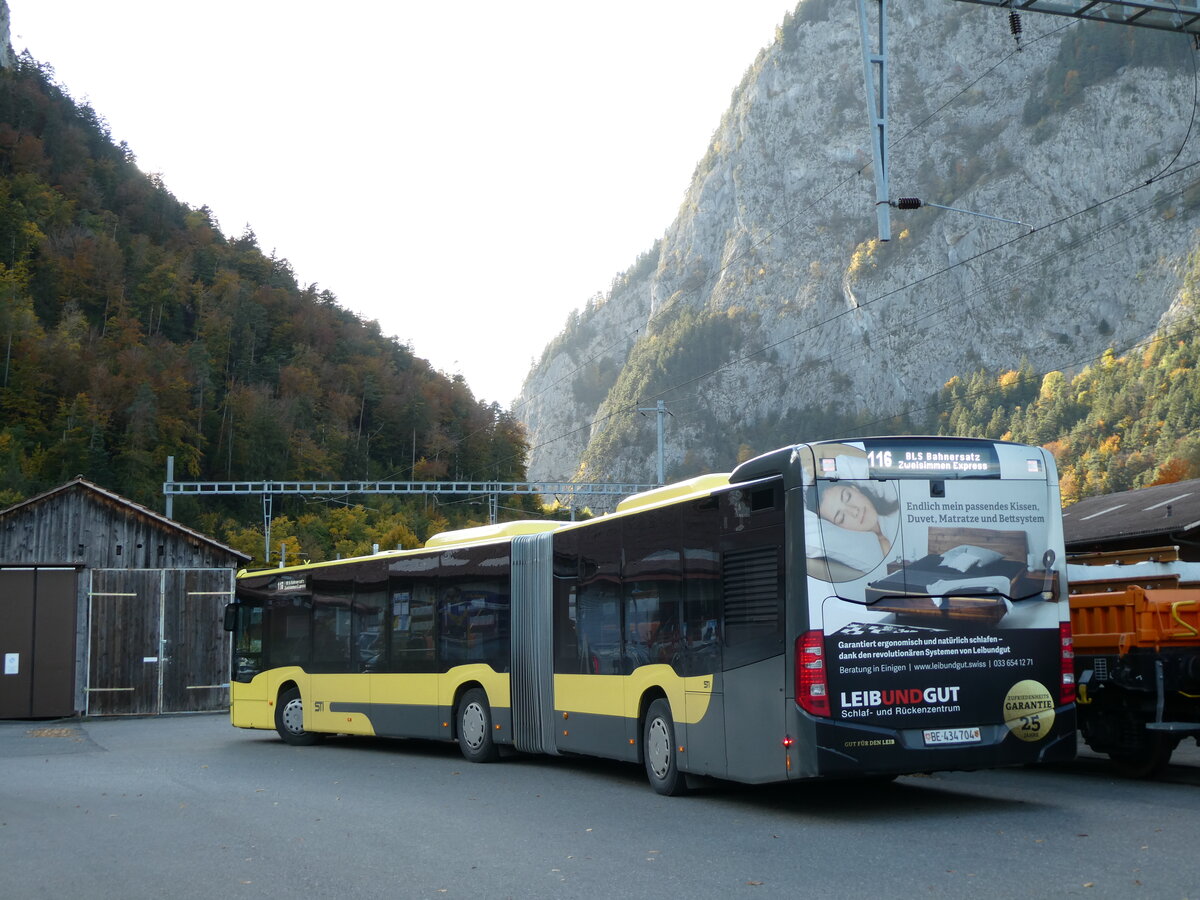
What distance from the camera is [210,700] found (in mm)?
33406

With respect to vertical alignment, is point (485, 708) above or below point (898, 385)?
below

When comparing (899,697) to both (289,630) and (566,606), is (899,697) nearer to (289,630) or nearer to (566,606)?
(566,606)

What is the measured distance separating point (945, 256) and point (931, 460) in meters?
161

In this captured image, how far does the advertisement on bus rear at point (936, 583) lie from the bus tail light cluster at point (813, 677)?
58mm

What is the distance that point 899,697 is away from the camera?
10.4 m

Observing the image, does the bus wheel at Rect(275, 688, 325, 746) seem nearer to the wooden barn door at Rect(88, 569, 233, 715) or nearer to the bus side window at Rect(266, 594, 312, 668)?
the bus side window at Rect(266, 594, 312, 668)

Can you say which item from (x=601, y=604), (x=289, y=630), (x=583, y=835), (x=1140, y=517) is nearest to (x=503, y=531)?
(x=601, y=604)

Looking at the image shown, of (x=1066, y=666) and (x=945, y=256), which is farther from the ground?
(x=945, y=256)

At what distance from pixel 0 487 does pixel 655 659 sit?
46512mm

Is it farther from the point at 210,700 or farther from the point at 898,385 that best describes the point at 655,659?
the point at 898,385

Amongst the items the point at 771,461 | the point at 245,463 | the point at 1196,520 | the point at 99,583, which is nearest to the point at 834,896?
the point at 771,461

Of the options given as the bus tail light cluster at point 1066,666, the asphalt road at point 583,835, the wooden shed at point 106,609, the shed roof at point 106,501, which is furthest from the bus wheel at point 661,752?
the wooden shed at point 106,609

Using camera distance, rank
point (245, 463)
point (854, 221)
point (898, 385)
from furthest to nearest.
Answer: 1. point (854, 221)
2. point (898, 385)
3. point (245, 463)

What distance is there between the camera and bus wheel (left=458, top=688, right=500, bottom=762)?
55.0 ft
